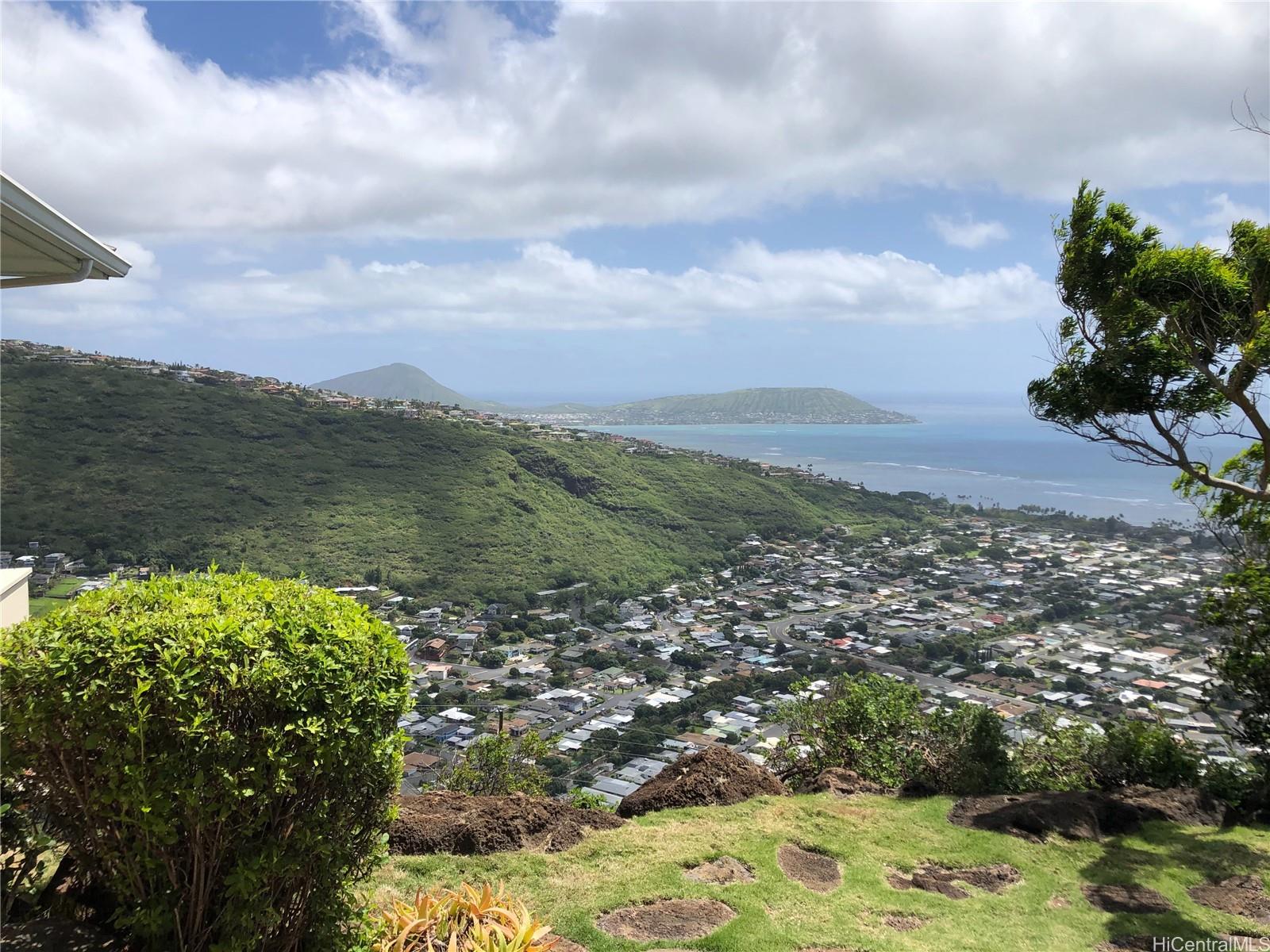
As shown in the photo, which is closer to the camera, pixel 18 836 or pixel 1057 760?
pixel 18 836

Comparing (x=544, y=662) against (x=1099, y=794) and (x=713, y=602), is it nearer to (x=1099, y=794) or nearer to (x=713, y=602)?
(x=713, y=602)

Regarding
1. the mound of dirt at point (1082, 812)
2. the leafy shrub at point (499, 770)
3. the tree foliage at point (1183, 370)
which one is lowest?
the leafy shrub at point (499, 770)

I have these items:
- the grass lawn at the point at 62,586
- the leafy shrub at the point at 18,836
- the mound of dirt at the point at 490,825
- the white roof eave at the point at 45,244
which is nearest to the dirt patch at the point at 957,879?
the mound of dirt at the point at 490,825

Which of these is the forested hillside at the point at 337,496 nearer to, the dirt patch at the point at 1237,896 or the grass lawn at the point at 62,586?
the grass lawn at the point at 62,586

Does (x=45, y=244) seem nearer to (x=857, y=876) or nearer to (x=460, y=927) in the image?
→ (x=460, y=927)

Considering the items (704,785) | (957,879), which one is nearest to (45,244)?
(704,785)

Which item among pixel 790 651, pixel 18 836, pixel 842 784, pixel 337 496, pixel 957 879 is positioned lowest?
pixel 790 651

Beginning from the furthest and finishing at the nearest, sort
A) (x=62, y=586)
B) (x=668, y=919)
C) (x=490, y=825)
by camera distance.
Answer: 1. (x=62, y=586)
2. (x=490, y=825)
3. (x=668, y=919)
